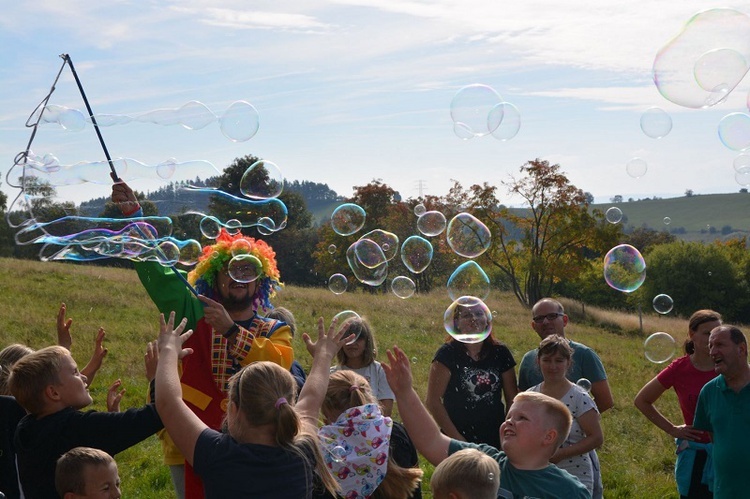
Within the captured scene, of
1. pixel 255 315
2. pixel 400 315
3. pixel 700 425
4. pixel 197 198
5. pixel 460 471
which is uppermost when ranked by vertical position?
pixel 197 198

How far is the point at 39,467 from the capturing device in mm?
3492

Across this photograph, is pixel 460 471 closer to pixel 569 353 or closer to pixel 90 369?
pixel 569 353

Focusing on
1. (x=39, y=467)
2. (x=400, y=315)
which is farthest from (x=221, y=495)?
(x=400, y=315)

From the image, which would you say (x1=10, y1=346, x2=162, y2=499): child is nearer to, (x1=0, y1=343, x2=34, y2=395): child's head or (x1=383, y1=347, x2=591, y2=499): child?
(x1=0, y1=343, x2=34, y2=395): child's head

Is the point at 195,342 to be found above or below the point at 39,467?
above

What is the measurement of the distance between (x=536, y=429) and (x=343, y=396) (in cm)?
92

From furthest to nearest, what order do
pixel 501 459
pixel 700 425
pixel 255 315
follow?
1. pixel 700 425
2. pixel 255 315
3. pixel 501 459

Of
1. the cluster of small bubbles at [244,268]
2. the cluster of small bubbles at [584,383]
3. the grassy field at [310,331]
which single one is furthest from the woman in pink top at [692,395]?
the cluster of small bubbles at [244,268]

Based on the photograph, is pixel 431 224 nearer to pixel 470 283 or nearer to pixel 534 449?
pixel 470 283

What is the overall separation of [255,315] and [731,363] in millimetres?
2889

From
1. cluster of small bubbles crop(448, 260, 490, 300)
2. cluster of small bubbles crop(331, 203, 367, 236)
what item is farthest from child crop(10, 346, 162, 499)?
cluster of small bubbles crop(331, 203, 367, 236)

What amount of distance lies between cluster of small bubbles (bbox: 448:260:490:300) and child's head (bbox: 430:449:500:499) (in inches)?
165

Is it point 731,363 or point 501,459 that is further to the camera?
point 731,363

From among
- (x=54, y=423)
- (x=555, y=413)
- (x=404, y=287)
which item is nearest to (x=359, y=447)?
Answer: (x=555, y=413)
